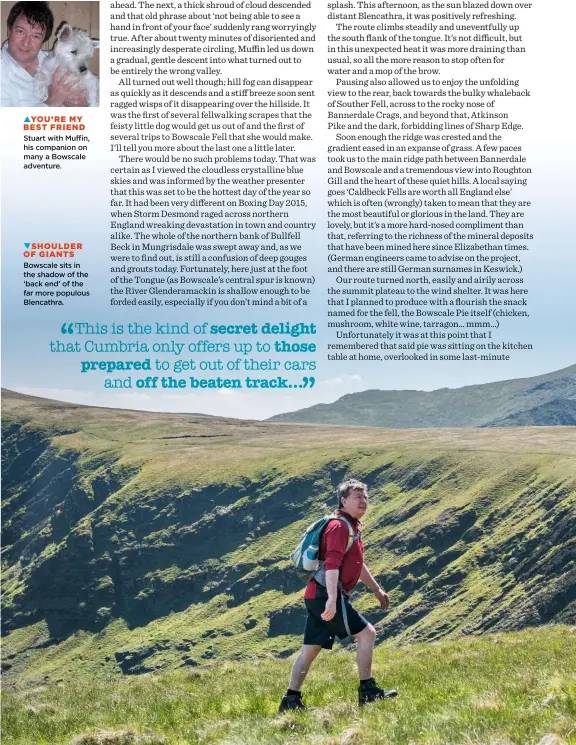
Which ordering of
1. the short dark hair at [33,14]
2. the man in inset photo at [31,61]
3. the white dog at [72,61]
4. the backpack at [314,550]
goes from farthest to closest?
the short dark hair at [33,14] < the man in inset photo at [31,61] < the white dog at [72,61] < the backpack at [314,550]

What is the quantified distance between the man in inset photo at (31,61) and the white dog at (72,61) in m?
0.15

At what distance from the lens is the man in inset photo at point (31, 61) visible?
97.6ft

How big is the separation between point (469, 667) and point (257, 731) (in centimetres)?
576

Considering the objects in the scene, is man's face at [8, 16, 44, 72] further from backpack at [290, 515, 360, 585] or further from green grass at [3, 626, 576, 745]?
backpack at [290, 515, 360, 585]

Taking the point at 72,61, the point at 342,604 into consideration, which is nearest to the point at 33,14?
the point at 72,61

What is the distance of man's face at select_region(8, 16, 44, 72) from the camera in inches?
1182

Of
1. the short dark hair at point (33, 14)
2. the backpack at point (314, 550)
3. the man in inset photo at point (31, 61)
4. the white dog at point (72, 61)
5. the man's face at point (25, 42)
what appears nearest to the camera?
the backpack at point (314, 550)

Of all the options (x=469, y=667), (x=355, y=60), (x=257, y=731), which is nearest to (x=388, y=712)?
(x=257, y=731)

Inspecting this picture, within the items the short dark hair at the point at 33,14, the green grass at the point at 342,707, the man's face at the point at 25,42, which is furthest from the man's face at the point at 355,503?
the short dark hair at the point at 33,14

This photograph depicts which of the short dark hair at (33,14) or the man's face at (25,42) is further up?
the short dark hair at (33,14)

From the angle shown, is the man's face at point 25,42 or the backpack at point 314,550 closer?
the backpack at point 314,550

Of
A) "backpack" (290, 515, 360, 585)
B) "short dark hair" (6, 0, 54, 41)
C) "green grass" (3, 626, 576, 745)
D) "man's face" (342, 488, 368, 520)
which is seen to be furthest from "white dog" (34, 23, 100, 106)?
"backpack" (290, 515, 360, 585)

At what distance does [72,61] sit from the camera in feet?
97.1

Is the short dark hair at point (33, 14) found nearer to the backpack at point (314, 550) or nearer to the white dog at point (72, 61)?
the white dog at point (72, 61)
